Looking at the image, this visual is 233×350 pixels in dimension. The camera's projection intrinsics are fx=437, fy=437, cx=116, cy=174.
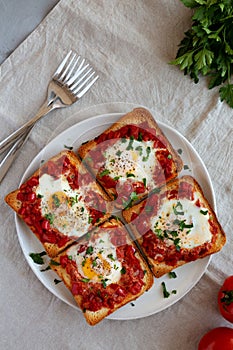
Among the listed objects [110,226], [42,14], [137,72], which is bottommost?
[110,226]

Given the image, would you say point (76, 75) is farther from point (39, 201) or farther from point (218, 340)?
point (218, 340)

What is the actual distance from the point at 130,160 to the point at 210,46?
988mm

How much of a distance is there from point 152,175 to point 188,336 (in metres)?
1.18

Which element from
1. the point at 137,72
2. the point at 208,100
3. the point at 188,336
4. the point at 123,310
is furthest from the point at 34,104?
the point at 188,336

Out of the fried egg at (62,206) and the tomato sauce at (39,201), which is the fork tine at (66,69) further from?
the fried egg at (62,206)

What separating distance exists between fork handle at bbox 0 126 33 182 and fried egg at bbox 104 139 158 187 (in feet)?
1.99

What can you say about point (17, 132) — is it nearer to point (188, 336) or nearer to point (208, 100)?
point (208, 100)

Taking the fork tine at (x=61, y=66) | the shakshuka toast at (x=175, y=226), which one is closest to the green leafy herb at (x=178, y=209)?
the shakshuka toast at (x=175, y=226)

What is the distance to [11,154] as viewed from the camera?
3.07 meters

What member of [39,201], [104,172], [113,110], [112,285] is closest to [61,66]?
[113,110]

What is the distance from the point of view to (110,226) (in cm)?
296

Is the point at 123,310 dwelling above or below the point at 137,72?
below

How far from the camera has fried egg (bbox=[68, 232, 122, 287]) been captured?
9.41 ft

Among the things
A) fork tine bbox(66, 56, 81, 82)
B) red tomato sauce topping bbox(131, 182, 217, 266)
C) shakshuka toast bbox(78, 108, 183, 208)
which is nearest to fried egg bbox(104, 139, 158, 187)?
shakshuka toast bbox(78, 108, 183, 208)
